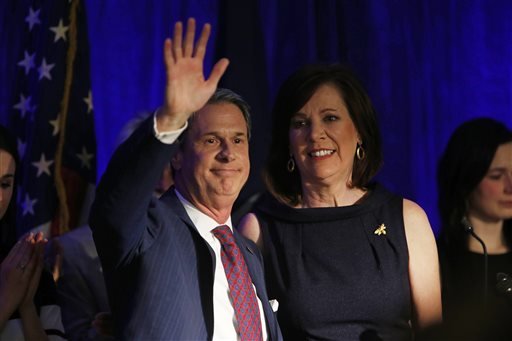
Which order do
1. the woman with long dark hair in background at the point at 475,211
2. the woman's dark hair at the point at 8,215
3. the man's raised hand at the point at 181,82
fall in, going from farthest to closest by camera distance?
1. the woman with long dark hair in background at the point at 475,211
2. the woman's dark hair at the point at 8,215
3. the man's raised hand at the point at 181,82

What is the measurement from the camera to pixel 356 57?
10.8 feet

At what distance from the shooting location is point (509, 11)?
127 inches

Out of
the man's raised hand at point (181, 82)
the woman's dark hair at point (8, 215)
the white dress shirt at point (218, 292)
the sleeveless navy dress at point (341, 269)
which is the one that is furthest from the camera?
the woman's dark hair at point (8, 215)

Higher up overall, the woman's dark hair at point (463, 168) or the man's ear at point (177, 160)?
the man's ear at point (177, 160)

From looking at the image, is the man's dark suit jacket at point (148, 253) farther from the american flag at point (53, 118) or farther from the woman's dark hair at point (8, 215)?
the american flag at point (53, 118)

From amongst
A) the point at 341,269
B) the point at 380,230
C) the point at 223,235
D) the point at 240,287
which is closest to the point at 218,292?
the point at 240,287

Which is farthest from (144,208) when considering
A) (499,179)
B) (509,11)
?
(509,11)

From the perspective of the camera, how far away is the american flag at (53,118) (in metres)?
3.18

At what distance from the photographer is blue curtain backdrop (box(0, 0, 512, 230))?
3223 mm

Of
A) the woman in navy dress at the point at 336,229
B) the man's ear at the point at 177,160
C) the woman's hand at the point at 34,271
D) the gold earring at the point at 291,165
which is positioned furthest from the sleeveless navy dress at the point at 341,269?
the woman's hand at the point at 34,271

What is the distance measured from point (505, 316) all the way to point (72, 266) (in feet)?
4.57

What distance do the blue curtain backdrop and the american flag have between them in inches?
4.4

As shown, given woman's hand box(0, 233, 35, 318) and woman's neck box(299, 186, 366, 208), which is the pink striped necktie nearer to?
woman's neck box(299, 186, 366, 208)

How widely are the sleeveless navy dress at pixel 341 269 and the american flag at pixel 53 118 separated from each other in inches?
41.7
